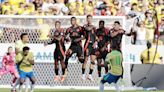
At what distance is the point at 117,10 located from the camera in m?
24.5

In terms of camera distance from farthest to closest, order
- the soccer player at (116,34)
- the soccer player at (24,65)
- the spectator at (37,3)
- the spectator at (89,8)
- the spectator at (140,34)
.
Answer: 1. the spectator at (37,3)
2. the spectator at (89,8)
3. the spectator at (140,34)
4. the soccer player at (116,34)
5. the soccer player at (24,65)

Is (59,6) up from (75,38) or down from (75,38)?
up

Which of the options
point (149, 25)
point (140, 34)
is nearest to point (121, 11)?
point (149, 25)

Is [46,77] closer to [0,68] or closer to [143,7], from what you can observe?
[0,68]

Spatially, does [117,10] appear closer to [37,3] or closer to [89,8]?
[89,8]

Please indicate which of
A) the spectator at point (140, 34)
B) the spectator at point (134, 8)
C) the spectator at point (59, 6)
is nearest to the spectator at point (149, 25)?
the spectator at point (140, 34)

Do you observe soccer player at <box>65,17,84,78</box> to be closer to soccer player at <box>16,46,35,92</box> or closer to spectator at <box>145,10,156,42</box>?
spectator at <box>145,10,156,42</box>

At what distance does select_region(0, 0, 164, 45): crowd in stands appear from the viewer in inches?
899

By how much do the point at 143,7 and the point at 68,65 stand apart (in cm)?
463

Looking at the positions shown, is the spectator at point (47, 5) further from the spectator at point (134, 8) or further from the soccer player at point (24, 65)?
the soccer player at point (24, 65)

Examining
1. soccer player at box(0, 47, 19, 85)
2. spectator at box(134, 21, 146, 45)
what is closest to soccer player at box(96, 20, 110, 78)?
spectator at box(134, 21, 146, 45)

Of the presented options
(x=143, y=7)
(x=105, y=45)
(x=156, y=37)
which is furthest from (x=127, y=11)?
(x=105, y=45)

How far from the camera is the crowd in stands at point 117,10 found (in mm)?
22828

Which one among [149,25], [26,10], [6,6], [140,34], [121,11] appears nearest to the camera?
[140,34]
